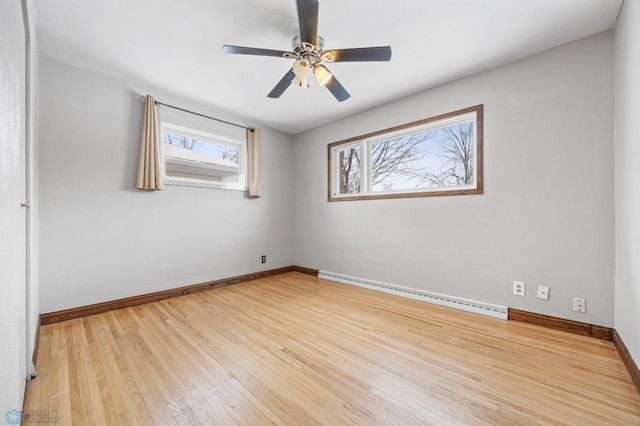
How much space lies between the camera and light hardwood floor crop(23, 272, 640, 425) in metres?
1.30

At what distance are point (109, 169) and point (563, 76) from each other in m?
4.39

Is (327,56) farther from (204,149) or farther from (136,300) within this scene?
(136,300)

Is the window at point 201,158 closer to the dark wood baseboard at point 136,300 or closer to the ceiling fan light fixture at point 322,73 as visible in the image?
the dark wood baseboard at point 136,300

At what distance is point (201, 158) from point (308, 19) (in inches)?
98.5

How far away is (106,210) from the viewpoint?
271cm

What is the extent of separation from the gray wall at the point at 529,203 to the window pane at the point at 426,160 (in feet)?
0.69

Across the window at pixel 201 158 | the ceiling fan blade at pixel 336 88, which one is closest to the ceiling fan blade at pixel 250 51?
the ceiling fan blade at pixel 336 88

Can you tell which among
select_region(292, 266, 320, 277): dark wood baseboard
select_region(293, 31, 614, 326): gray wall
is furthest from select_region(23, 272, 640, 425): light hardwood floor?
select_region(292, 266, 320, 277): dark wood baseboard

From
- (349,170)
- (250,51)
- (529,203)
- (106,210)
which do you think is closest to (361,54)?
(250,51)

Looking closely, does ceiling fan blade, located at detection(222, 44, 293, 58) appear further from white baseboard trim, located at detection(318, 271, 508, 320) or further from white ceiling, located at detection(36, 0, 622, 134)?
white baseboard trim, located at detection(318, 271, 508, 320)

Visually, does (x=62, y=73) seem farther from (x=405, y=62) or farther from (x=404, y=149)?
(x=404, y=149)

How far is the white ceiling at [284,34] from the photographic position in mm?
1836

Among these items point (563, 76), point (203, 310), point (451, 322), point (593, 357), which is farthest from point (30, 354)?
point (563, 76)

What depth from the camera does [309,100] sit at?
3.29 meters
